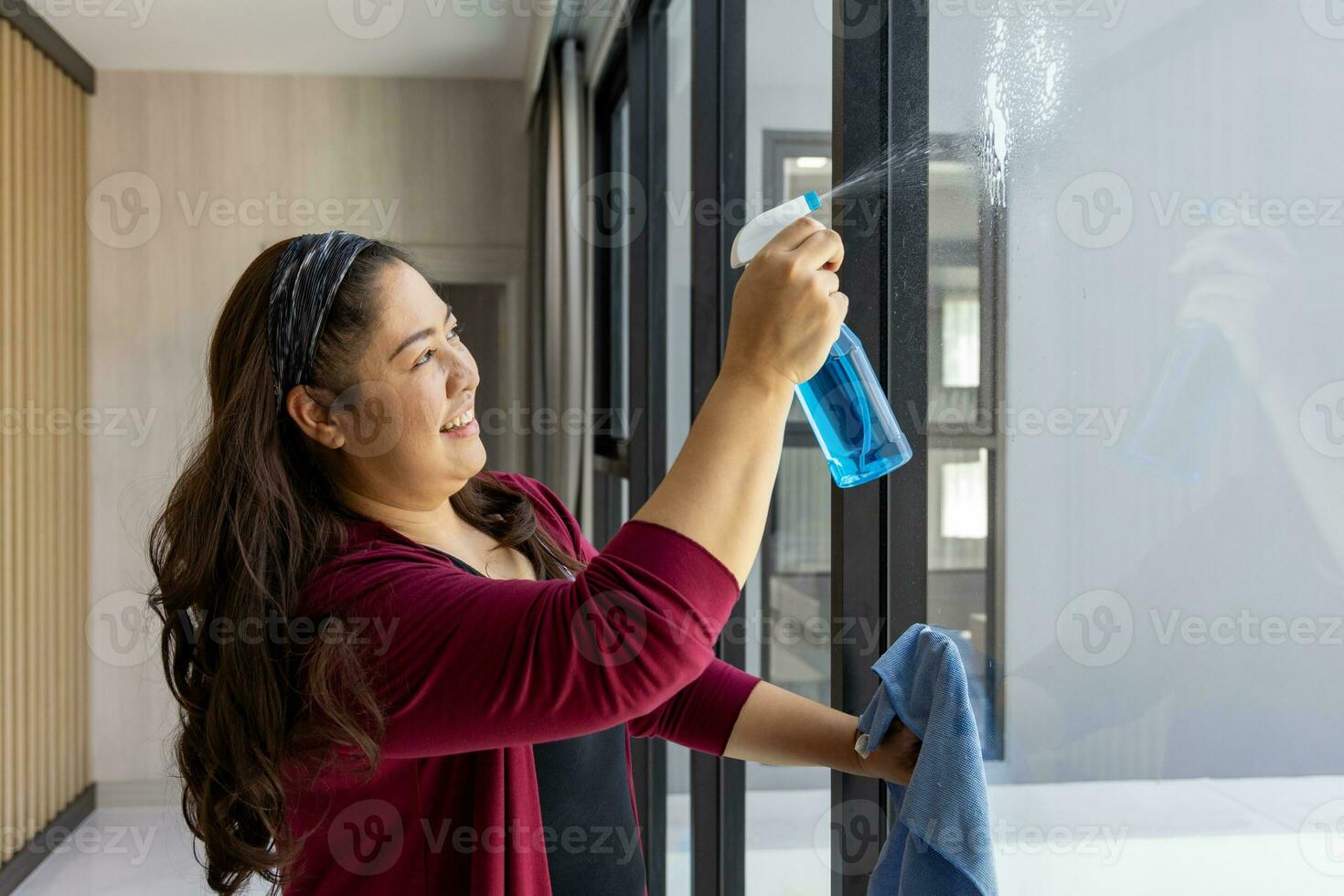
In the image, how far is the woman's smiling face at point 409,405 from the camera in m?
0.95

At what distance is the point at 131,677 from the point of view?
420 centimetres

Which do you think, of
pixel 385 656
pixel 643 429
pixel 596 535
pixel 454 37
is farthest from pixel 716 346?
pixel 454 37

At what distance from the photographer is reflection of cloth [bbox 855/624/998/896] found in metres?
0.73

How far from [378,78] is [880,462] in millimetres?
4017

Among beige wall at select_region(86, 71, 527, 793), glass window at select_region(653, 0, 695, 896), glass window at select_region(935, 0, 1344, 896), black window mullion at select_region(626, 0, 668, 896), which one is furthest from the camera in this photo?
beige wall at select_region(86, 71, 527, 793)

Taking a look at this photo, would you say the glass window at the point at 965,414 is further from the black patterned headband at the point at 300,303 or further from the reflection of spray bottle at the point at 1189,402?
the black patterned headband at the point at 300,303

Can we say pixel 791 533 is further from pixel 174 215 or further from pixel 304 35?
pixel 174 215

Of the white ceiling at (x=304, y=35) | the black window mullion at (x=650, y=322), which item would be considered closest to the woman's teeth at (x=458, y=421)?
the black window mullion at (x=650, y=322)

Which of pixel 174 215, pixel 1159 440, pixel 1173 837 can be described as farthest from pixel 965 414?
pixel 174 215

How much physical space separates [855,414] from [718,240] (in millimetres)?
1061

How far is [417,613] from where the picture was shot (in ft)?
2.57

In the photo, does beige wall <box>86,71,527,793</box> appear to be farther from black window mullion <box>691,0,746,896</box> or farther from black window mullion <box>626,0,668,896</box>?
black window mullion <box>691,0,746,896</box>

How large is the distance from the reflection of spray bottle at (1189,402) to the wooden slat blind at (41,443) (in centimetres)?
364

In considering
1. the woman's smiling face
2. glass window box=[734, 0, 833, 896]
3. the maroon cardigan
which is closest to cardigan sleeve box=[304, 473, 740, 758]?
the maroon cardigan
